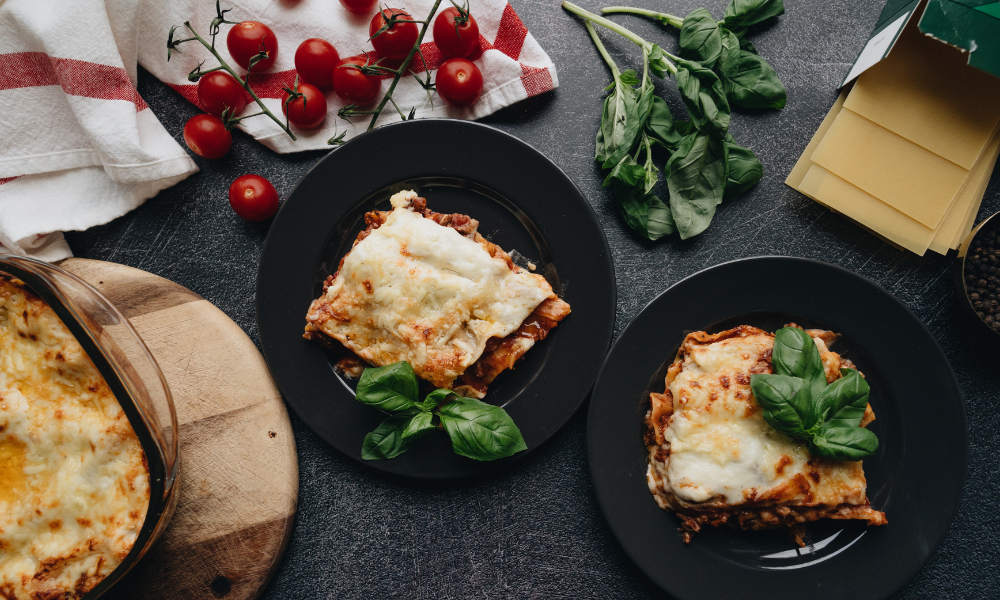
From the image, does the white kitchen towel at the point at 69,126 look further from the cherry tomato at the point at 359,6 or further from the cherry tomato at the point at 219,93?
→ the cherry tomato at the point at 359,6

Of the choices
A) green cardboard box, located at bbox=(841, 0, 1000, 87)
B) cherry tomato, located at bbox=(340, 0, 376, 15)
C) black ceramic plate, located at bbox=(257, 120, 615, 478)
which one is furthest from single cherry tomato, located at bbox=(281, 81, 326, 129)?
green cardboard box, located at bbox=(841, 0, 1000, 87)

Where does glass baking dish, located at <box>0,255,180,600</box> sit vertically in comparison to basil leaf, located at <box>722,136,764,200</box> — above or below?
below

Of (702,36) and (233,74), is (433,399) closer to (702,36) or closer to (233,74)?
(233,74)

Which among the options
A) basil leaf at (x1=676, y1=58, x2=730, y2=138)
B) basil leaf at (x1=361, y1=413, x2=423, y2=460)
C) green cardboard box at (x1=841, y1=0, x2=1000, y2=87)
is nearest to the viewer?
green cardboard box at (x1=841, y1=0, x2=1000, y2=87)

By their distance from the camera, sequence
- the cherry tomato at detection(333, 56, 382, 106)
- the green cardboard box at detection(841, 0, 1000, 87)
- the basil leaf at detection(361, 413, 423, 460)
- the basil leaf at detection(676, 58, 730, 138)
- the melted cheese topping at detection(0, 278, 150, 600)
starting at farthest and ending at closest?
the cherry tomato at detection(333, 56, 382, 106) → the basil leaf at detection(676, 58, 730, 138) → the basil leaf at detection(361, 413, 423, 460) → the green cardboard box at detection(841, 0, 1000, 87) → the melted cheese topping at detection(0, 278, 150, 600)

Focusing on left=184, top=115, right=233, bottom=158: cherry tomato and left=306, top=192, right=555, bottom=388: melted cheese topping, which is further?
left=184, top=115, right=233, bottom=158: cherry tomato

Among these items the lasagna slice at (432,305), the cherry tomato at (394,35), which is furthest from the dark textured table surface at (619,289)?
the cherry tomato at (394,35)

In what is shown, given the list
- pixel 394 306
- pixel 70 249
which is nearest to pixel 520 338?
pixel 394 306

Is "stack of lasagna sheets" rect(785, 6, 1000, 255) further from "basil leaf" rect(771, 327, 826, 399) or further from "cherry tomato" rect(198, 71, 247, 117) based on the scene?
"cherry tomato" rect(198, 71, 247, 117)
